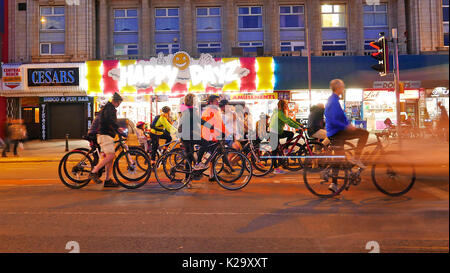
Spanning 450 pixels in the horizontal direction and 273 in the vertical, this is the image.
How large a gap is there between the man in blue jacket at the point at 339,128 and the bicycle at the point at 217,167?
2.23 metres

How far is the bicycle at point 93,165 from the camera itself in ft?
27.5

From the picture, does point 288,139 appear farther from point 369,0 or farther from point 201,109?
point 369,0

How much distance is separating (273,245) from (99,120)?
5.34 metres

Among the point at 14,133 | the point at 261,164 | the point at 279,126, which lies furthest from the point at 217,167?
the point at 14,133

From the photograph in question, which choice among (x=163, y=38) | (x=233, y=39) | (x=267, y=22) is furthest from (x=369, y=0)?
(x=163, y=38)

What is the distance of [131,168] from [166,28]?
65.9ft

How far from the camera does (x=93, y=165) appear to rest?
8.49 metres

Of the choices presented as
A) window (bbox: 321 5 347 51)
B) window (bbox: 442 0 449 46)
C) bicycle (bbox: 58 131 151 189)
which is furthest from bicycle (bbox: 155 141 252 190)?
→ window (bbox: 442 0 449 46)

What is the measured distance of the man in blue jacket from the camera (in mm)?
6164

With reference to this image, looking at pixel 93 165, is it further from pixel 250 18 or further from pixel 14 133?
pixel 250 18

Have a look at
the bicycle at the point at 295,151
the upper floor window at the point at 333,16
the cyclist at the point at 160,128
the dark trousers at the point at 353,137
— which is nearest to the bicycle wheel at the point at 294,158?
the bicycle at the point at 295,151

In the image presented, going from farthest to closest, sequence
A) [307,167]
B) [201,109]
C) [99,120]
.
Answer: [201,109]
[99,120]
[307,167]

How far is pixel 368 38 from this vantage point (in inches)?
1046

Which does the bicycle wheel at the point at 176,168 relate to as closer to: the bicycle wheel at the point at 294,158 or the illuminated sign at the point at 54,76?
the bicycle wheel at the point at 294,158
